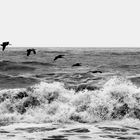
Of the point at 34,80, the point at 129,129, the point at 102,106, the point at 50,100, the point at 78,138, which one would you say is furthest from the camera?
the point at 34,80

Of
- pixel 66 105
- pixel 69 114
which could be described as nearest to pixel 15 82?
pixel 66 105

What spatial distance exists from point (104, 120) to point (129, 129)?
4.52ft

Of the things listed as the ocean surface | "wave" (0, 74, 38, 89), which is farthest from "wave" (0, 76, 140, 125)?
"wave" (0, 74, 38, 89)

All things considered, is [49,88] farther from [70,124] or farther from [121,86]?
[70,124]

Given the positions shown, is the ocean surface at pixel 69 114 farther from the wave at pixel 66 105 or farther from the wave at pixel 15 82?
the wave at pixel 15 82

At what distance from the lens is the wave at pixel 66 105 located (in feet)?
35.3

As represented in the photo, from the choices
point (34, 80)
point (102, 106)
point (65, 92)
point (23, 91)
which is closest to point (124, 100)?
point (102, 106)

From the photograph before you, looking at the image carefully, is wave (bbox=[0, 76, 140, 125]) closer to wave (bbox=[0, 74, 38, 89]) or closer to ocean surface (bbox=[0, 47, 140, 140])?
ocean surface (bbox=[0, 47, 140, 140])

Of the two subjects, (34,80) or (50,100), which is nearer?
(50,100)

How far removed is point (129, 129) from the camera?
9.37 metres

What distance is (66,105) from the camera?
38.4 feet

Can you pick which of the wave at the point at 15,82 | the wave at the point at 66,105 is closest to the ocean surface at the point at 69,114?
the wave at the point at 66,105

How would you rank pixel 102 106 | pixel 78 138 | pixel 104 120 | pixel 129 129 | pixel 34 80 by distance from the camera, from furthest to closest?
1. pixel 34 80
2. pixel 102 106
3. pixel 104 120
4. pixel 129 129
5. pixel 78 138

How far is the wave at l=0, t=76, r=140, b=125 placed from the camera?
1077 cm
